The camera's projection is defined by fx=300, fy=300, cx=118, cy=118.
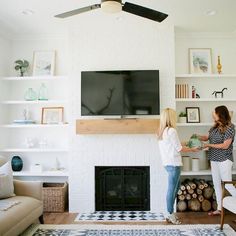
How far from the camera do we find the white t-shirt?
376 centimetres

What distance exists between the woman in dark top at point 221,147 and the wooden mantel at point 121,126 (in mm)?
823

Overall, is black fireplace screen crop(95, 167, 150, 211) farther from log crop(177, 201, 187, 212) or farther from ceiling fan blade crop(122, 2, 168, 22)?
ceiling fan blade crop(122, 2, 168, 22)

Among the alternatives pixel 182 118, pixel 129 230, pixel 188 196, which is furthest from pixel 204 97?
pixel 129 230

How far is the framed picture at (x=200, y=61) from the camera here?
4840 millimetres

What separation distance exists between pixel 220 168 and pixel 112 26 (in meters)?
2.58

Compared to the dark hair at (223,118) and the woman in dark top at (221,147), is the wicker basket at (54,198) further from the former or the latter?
the dark hair at (223,118)

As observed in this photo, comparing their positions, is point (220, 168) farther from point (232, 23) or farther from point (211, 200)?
point (232, 23)

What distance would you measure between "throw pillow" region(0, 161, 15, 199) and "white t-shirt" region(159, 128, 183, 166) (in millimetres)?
1950

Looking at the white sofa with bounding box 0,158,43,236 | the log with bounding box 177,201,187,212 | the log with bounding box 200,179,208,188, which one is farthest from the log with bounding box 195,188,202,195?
the white sofa with bounding box 0,158,43,236

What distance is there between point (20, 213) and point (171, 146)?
192 cm

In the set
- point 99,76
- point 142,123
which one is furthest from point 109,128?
point 99,76

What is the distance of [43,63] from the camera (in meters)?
4.93

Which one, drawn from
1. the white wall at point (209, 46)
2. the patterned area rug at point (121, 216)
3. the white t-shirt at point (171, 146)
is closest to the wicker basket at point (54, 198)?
the patterned area rug at point (121, 216)

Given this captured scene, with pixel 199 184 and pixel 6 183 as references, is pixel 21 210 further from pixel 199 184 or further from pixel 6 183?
pixel 199 184
